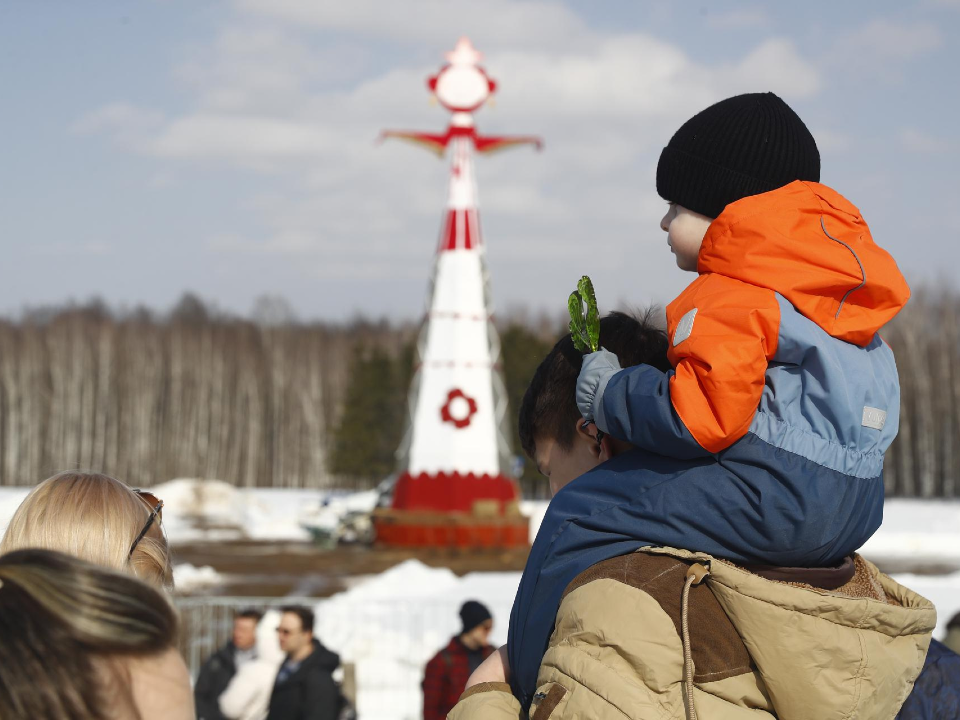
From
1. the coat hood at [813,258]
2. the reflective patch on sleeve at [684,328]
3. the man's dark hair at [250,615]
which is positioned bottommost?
the man's dark hair at [250,615]

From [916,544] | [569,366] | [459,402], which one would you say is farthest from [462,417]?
[569,366]

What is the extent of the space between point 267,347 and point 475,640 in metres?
44.2

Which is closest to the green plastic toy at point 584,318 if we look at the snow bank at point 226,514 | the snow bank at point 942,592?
the snow bank at point 942,592

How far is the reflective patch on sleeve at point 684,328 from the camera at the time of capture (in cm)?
172

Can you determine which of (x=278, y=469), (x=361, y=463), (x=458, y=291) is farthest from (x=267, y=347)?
(x=458, y=291)

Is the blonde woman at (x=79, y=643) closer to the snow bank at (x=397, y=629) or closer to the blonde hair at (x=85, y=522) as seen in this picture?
the blonde hair at (x=85, y=522)

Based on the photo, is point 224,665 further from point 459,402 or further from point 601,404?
point 459,402

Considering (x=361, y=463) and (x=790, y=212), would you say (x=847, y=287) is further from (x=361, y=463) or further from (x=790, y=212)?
(x=361, y=463)

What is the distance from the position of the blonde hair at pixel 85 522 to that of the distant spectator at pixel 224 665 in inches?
154

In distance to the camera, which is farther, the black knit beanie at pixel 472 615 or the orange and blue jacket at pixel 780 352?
the black knit beanie at pixel 472 615

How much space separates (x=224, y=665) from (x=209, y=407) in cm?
3963

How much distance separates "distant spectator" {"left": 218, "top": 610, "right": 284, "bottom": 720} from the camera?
17.2 ft

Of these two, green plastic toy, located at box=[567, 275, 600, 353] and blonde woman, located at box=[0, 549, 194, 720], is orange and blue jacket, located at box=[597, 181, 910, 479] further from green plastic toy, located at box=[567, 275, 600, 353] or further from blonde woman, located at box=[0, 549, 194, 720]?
blonde woman, located at box=[0, 549, 194, 720]

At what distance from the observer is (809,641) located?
157cm
